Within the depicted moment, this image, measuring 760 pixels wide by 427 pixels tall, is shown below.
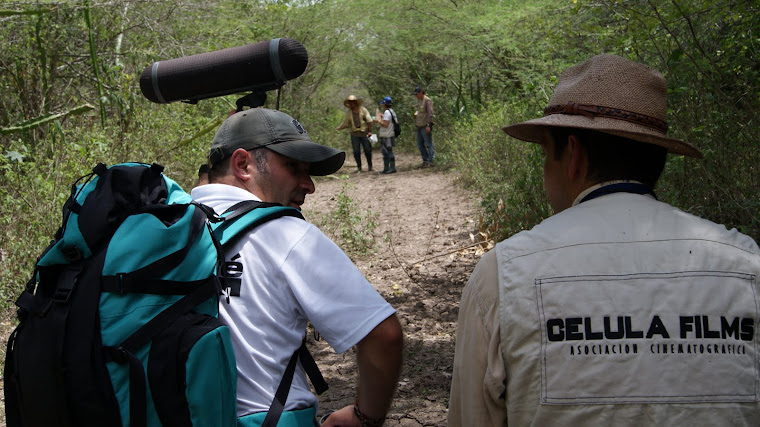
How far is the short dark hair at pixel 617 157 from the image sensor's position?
5.35 ft

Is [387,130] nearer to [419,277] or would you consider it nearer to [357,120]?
[357,120]

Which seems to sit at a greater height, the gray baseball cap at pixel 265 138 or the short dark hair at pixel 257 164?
the gray baseball cap at pixel 265 138

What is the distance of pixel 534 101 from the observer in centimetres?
759

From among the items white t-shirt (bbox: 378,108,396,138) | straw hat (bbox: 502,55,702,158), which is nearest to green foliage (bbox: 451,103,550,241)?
white t-shirt (bbox: 378,108,396,138)

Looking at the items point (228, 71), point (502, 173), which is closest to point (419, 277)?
point (502, 173)

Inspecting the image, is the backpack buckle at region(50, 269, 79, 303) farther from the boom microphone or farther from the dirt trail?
the dirt trail

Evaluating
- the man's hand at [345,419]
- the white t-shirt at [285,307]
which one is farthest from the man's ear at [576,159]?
the man's hand at [345,419]

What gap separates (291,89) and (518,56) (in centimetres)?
667

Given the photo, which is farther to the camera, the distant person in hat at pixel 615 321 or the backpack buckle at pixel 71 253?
the backpack buckle at pixel 71 253

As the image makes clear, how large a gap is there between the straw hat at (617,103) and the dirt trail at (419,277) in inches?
→ 98.7

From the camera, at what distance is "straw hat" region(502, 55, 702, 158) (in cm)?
159

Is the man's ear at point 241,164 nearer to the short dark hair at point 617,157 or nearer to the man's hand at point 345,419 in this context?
the man's hand at point 345,419

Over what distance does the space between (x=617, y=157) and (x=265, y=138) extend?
0.99m

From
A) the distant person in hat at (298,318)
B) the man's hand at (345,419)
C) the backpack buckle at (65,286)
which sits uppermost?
the backpack buckle at (65,286)
